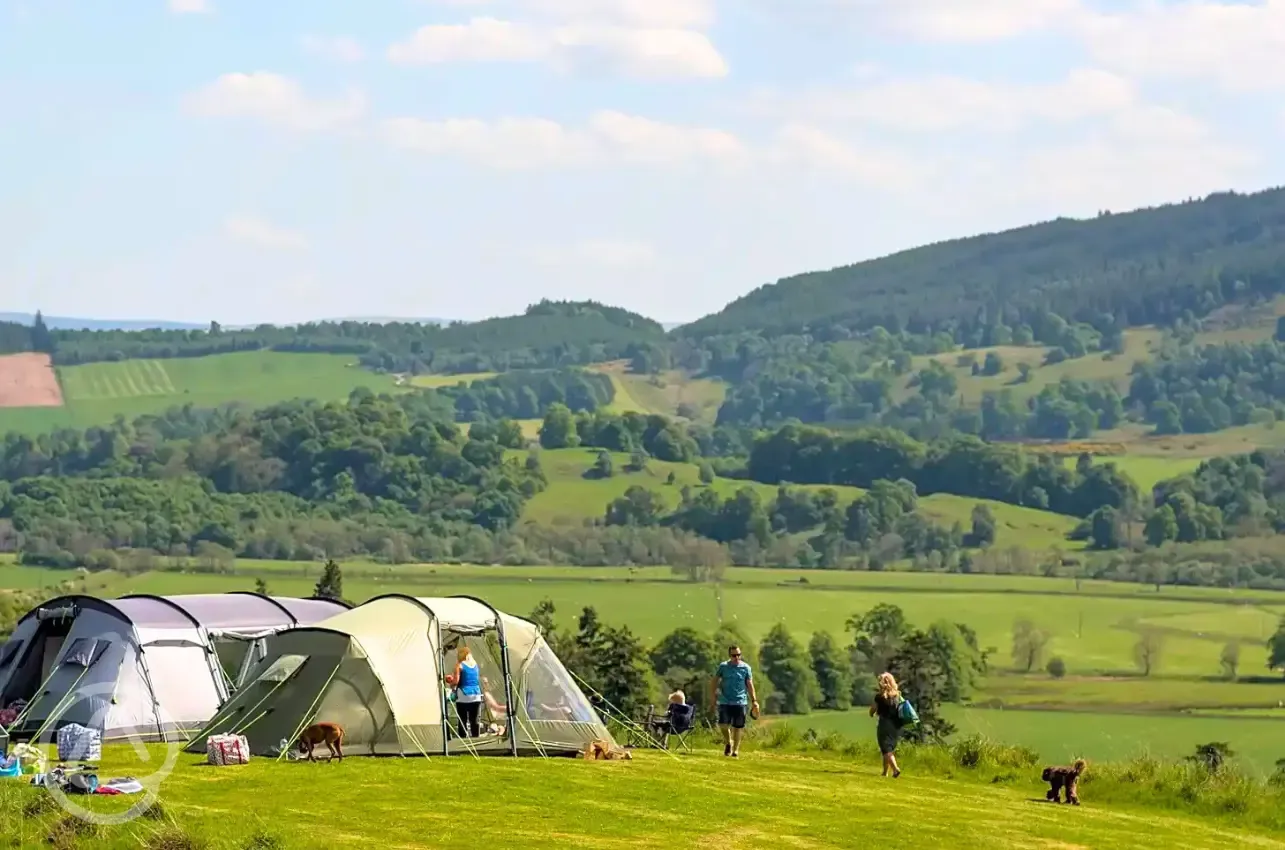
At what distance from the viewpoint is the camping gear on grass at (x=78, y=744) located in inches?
1077

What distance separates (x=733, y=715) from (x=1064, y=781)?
520 centimetres

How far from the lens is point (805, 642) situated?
116 meters

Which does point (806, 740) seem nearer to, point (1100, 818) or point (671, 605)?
point (1100, 818)

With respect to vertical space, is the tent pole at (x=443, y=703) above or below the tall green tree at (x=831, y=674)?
above

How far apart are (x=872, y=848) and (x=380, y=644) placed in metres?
8.86

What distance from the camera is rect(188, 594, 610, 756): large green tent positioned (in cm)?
2842

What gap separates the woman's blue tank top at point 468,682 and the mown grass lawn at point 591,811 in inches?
37.1

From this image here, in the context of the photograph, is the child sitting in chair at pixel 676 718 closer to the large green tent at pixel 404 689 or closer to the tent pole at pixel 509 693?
the large green tent at pixel 404 689

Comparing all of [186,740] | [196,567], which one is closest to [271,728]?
[186,740]

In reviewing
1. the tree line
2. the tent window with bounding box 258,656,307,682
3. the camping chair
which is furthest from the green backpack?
the tree line

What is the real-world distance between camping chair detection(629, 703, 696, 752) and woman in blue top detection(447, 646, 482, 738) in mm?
3612

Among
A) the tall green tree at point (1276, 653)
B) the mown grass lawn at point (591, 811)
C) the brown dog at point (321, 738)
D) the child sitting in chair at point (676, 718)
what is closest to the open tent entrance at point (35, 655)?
the mown grass lawn at point (591, 811)

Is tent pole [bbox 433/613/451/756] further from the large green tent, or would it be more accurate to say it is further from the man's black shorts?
the man's black shorts

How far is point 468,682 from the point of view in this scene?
1142 inches
